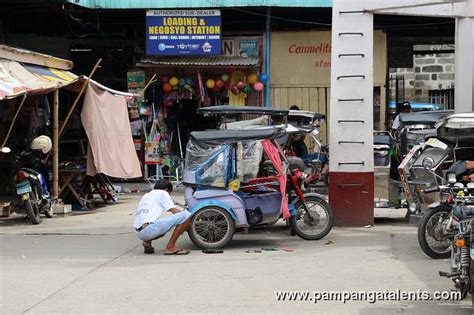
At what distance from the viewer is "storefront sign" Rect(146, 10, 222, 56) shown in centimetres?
1762

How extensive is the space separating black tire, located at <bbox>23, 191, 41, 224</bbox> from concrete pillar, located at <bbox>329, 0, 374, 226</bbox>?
5.37 meters

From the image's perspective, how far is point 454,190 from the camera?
23.5 feet

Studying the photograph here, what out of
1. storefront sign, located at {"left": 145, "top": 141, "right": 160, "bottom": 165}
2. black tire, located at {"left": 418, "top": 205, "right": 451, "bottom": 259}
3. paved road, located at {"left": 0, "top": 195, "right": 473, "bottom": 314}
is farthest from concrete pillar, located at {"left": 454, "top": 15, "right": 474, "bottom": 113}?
storefront sign, located at {"left": 145, "top": 141, "right": 160, "bottom": 165}

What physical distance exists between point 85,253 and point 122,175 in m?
5.16

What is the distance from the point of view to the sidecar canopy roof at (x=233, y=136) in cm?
972

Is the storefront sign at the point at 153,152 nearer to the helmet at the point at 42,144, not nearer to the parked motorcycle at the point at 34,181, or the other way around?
the parked motorcycle at the point at 34,181

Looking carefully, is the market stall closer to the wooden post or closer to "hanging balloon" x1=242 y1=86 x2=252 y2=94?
the wooden post

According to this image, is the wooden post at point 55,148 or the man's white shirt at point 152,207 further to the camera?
the wooden post at point 55,148

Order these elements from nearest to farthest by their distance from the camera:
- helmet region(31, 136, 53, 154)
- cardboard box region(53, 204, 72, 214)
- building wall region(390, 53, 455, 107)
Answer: helmet region(31, 136, 53, 154)
cardboard box region(53, 204, 72, 214)
building wall region(390, 53, 455, 107)

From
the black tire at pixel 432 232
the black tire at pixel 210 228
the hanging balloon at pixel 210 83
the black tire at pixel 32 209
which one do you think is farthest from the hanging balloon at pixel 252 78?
the black tire at pixel 432 232

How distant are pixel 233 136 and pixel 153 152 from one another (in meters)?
9.13

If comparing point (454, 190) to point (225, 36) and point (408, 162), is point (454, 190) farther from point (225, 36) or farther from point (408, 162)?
point (225, 36)

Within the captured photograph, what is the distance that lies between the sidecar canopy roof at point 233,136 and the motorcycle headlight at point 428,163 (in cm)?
248

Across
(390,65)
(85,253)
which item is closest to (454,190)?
(85,253)
